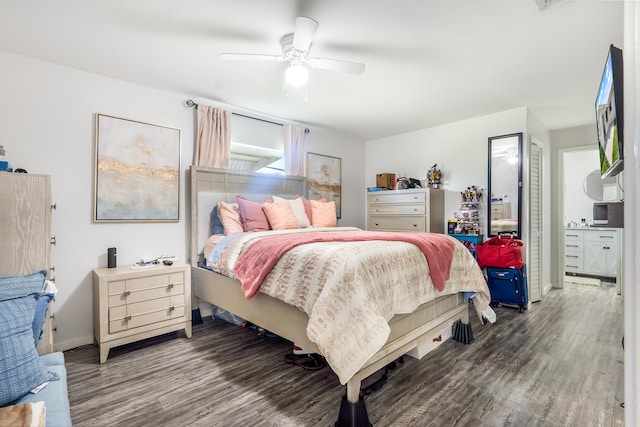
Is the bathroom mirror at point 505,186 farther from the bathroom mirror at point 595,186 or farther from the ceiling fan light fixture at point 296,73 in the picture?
the ceiling fan light fixture at point 296,73

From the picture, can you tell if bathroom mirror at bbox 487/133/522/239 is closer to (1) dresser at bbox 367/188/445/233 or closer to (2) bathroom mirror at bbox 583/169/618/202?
(1) dresser at bbox 367/188/445/233

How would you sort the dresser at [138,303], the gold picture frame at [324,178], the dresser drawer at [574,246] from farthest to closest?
→ the dresser drawer at [574,246], the gold picture frame at [324,178], the dresser at [138,303]

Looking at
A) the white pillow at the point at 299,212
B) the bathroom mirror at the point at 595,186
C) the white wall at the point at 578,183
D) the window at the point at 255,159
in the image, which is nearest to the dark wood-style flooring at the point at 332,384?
the white pillow at the point at 299,212

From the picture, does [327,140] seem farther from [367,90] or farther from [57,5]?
[57,5]

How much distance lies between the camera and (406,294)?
76.5 inches

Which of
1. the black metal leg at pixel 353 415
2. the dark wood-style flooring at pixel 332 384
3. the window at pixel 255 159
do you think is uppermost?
the window at pixel 255 159

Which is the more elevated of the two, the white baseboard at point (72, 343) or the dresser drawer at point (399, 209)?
the dresser drawer at point (399, 209)

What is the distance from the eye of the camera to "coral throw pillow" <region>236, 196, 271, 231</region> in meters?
3.17

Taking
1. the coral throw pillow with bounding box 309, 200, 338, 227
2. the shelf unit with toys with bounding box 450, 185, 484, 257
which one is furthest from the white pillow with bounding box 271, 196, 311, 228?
the shelf unit with toys with bounding box 450, 185, 484, 257

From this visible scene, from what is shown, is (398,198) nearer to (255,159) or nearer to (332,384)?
(255,159)

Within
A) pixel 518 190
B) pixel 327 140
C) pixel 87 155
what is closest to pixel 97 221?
pixel 87 155

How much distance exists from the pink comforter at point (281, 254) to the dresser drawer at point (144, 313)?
760mm

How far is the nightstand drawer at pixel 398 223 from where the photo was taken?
4171 millimetres

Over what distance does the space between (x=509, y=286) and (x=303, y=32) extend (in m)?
3.51
